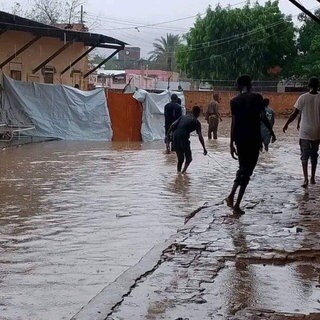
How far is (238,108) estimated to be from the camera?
8.49 meters

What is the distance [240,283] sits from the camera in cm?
543

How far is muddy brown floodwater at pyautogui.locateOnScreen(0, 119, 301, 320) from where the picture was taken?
5.48 metres

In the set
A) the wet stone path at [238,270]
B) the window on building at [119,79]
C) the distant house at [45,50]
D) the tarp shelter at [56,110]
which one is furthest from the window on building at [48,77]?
the window on building at [119,79]

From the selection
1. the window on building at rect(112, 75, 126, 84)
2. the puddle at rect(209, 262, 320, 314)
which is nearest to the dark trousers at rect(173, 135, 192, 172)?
the puddle at rect(209, 262, 320, 314)

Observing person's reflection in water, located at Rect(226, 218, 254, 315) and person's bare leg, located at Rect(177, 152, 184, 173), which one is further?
person's bare leg, located at Rect(177, 152, 184, 173)

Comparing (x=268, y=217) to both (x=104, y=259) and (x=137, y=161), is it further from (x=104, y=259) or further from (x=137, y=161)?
(x=137, y=161)

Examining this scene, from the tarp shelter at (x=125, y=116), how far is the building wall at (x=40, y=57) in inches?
151

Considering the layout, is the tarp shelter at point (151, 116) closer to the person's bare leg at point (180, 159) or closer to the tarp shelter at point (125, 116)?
the tarp shelter at point (125, 116)

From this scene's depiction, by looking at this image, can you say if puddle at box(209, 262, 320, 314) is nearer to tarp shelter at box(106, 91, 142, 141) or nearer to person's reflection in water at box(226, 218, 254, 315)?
person's reflection in water at box(226, 218, 254, 315)

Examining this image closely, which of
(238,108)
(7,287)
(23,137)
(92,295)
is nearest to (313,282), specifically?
(92,295)

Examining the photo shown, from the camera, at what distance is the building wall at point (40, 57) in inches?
987

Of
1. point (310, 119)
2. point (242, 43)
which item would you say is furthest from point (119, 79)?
point (310, 119)

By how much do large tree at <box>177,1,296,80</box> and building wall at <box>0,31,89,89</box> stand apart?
72.8ft

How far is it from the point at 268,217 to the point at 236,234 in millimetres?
1121
